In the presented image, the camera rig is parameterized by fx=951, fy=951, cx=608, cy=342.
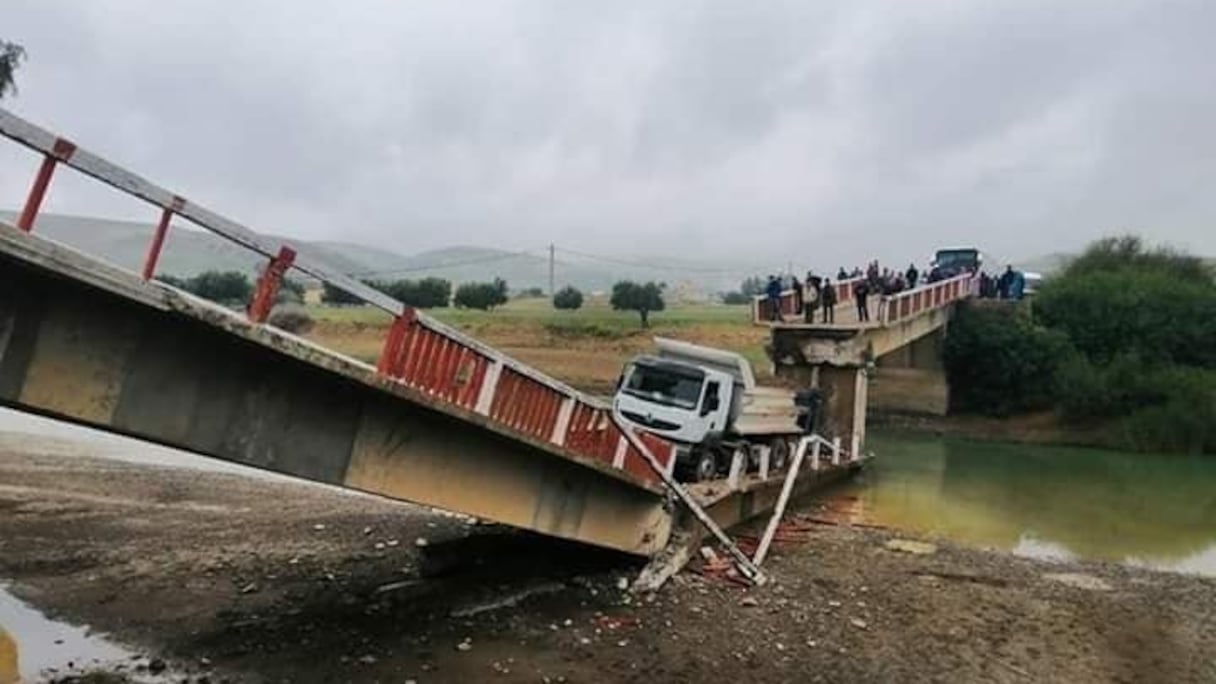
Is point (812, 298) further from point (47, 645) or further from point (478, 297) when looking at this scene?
point (478, 297)

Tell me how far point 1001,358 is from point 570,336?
1078 inches

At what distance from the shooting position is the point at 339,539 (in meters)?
14.8

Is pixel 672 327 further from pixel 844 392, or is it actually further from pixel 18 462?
pixel 18 462

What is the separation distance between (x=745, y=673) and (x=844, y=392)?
64.6 feet

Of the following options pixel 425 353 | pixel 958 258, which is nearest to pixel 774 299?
pixel 425 353

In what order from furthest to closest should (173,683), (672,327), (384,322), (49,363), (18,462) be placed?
(672,327) → (384,322) → (18,462) → (173,683) → (49,363)

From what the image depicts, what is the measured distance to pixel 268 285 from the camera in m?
8.20

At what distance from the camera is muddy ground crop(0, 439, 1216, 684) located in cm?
1002

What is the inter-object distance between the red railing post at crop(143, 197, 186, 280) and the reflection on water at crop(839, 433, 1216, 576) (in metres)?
17.1

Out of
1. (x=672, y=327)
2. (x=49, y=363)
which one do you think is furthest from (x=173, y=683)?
(x=672, y=327)

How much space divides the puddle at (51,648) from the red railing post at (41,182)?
408cm

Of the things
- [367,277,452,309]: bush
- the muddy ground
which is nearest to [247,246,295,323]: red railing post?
the muddy ground

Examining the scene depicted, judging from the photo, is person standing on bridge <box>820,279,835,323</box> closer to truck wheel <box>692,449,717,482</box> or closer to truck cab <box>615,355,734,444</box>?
truck cab <box>615,355,734,444</box>

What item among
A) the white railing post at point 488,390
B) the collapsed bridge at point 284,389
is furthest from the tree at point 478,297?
the white railing post at point 488,390
